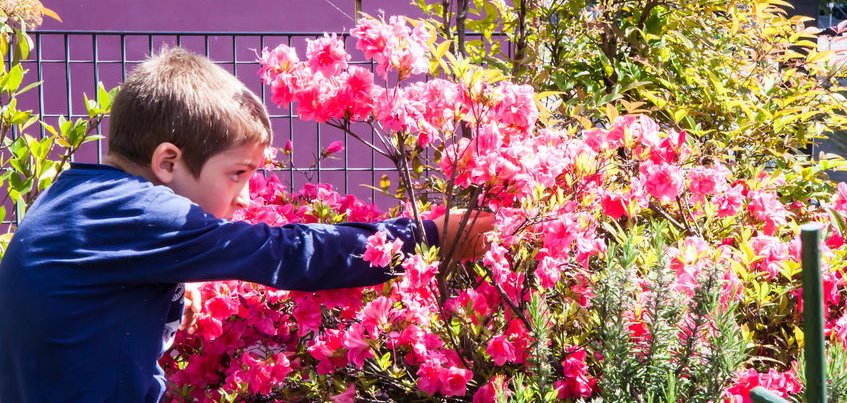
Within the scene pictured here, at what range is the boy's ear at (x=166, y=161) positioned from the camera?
6.33 ft

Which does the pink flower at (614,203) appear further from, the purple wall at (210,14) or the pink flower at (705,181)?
the purple wall at (210,14)

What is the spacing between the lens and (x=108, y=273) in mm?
1808

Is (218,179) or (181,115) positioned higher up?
(181,115)

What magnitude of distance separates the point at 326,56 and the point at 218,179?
0.36 metres

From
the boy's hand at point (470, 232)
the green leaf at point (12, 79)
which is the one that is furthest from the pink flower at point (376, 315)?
the green leaf at point (12, 79)

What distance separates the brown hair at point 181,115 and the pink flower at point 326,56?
0.73 feet

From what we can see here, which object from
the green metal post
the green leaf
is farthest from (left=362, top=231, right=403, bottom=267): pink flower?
the green leaf

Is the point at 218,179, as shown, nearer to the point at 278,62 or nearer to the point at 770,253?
the point at 278,62

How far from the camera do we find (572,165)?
1.96 metres

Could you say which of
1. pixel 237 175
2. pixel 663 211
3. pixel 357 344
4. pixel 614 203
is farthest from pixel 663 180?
pixel 237 175

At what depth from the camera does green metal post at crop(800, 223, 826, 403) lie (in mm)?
755

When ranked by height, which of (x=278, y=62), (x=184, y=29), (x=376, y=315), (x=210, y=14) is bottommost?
Result: (x=376, y=315)

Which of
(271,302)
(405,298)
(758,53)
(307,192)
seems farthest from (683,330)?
(758,53)

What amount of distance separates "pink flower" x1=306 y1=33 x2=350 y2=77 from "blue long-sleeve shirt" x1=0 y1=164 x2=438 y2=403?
353mm
